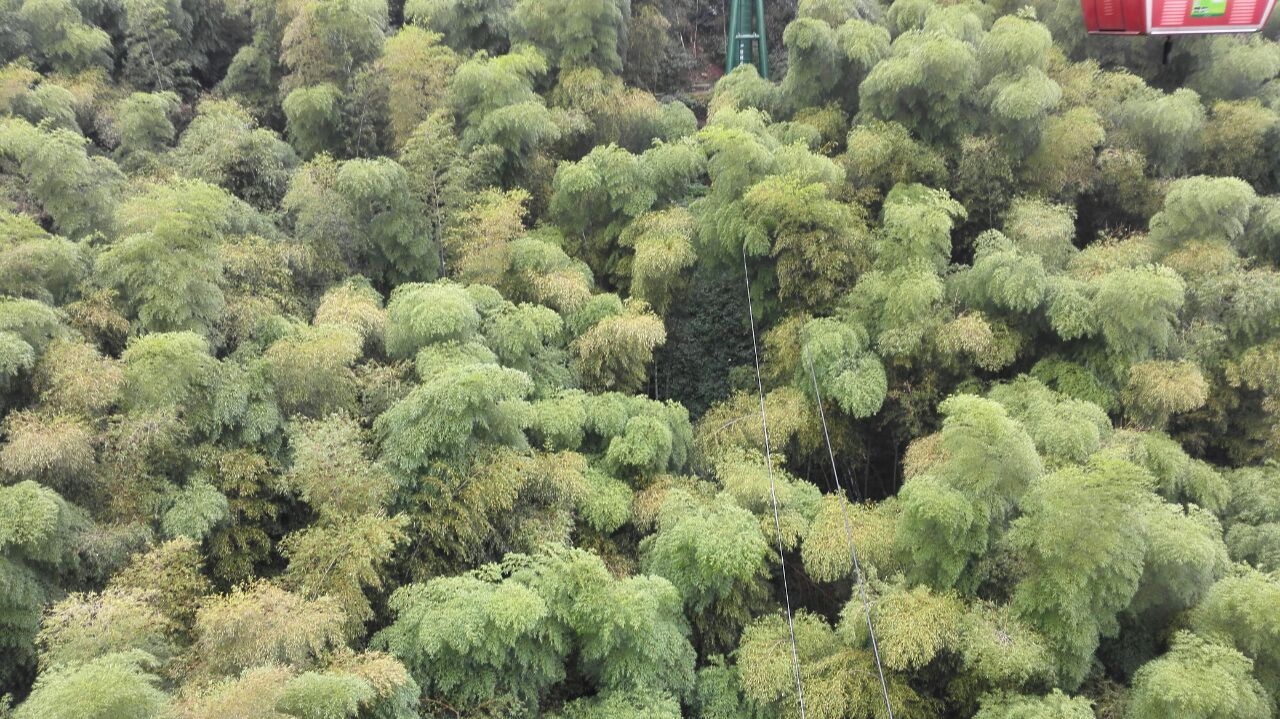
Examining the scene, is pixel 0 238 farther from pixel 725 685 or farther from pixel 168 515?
pixel 725 685

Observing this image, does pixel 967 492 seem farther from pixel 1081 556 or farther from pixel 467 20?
pixel 467 20

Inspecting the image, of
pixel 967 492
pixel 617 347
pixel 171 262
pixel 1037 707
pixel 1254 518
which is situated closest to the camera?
pixel 1037 707

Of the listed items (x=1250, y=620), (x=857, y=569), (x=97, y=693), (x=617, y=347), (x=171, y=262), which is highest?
(x=171, y=262)

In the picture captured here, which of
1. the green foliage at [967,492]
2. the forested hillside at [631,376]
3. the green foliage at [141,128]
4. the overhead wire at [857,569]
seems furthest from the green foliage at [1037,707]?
the green foliage at [141,128]

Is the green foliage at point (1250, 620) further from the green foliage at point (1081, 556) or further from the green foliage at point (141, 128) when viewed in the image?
the green foliage at point (141, 128)

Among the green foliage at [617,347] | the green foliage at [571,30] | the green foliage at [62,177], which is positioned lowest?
the green foliage at [617,347]

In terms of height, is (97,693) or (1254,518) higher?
(97,693)

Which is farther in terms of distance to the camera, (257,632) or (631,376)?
(631,376)

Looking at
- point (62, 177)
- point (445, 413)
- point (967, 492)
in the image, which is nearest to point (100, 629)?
point (445, 413)
